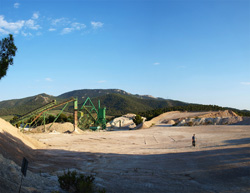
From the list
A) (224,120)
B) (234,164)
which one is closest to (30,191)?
(234,164)

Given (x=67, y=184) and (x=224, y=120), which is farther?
(x=224, y=120)

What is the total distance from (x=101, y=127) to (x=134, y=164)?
4305 cm

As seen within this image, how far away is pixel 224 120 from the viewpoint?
149ft

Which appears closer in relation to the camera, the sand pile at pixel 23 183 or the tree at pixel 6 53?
the sand pile at pixel 23 183

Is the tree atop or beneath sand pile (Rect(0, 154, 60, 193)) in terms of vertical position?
atop

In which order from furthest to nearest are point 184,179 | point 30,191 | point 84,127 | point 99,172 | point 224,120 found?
point 84,127 → point 224,120 → point 99,172 → point 184,179 → point 30,191

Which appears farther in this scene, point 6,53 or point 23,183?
point 6,53

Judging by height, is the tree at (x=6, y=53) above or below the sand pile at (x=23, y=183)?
above

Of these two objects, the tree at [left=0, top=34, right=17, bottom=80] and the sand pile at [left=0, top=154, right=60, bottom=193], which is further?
the tree at [left=0, top=34, right=17, bottom=80]

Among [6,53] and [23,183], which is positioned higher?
[6,53]

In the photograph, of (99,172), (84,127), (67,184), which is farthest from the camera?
(84,127)

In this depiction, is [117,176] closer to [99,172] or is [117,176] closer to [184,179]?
[99,172]

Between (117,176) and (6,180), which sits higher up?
(6,180)

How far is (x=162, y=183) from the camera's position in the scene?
29.1 ft
